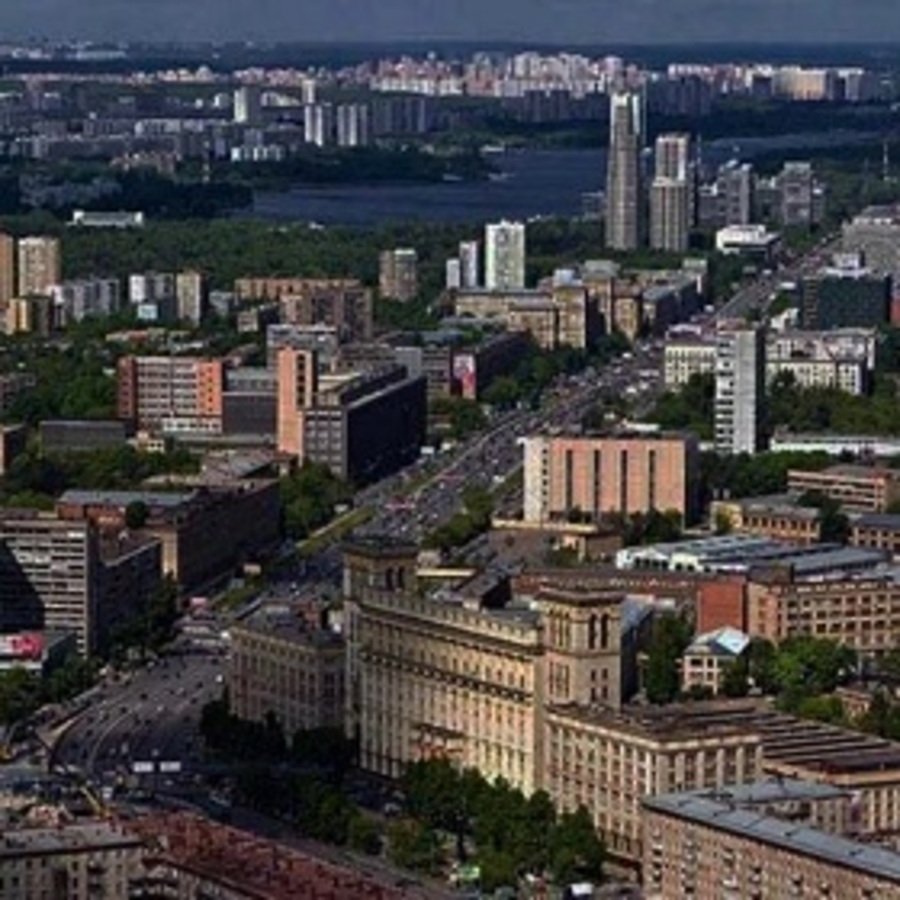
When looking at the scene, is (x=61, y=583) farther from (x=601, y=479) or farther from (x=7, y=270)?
(x=7, y=270)

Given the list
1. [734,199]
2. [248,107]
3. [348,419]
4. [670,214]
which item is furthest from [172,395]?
[248,107]

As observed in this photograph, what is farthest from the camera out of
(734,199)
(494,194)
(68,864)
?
(494,194)

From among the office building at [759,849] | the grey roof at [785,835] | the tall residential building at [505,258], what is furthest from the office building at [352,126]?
the grey roof at [785,835]

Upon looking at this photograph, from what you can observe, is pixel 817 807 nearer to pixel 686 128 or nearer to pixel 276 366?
pixel 276 366

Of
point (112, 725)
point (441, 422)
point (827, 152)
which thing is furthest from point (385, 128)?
point (112, 725)

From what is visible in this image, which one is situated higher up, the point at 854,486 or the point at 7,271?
the point at 7,271

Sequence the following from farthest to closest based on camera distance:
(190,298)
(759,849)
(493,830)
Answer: (190,298) < (493,830) < (759,849)
